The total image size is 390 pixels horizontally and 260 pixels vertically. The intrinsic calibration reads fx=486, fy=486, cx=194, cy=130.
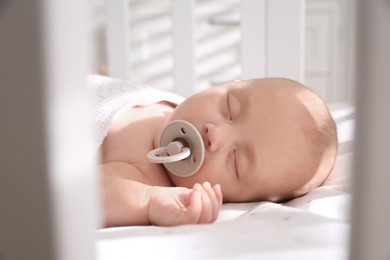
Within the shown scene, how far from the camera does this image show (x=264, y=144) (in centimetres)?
76

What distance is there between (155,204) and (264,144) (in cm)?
22

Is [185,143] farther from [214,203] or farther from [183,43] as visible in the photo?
[183,43]

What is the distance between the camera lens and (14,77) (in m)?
0.22

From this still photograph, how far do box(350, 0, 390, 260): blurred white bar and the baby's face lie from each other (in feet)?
1.56

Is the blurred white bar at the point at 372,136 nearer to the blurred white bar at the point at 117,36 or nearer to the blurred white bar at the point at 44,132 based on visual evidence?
the blurred white bar at the point at 44,132

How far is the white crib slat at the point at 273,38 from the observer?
117 cm

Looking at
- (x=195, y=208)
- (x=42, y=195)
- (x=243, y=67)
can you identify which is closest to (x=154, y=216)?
(x=195, y=208)

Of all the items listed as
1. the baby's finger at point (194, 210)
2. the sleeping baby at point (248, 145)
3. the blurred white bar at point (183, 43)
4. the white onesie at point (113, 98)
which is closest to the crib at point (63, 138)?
the baby's finger at point (194, 210)

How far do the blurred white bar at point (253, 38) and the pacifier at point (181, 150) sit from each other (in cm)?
46

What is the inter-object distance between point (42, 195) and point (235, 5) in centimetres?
231

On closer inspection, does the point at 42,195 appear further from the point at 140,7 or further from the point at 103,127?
the point at 140,7

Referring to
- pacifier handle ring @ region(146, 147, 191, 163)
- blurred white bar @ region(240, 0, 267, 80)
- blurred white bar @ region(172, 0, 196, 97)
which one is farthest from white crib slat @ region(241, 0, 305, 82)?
pacifier handle ring @ region(146, 147, 191, 163)

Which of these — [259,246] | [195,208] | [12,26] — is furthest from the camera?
[195,208]

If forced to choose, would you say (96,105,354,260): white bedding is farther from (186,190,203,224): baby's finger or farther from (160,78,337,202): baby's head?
(160,78,337,202): baby's head
